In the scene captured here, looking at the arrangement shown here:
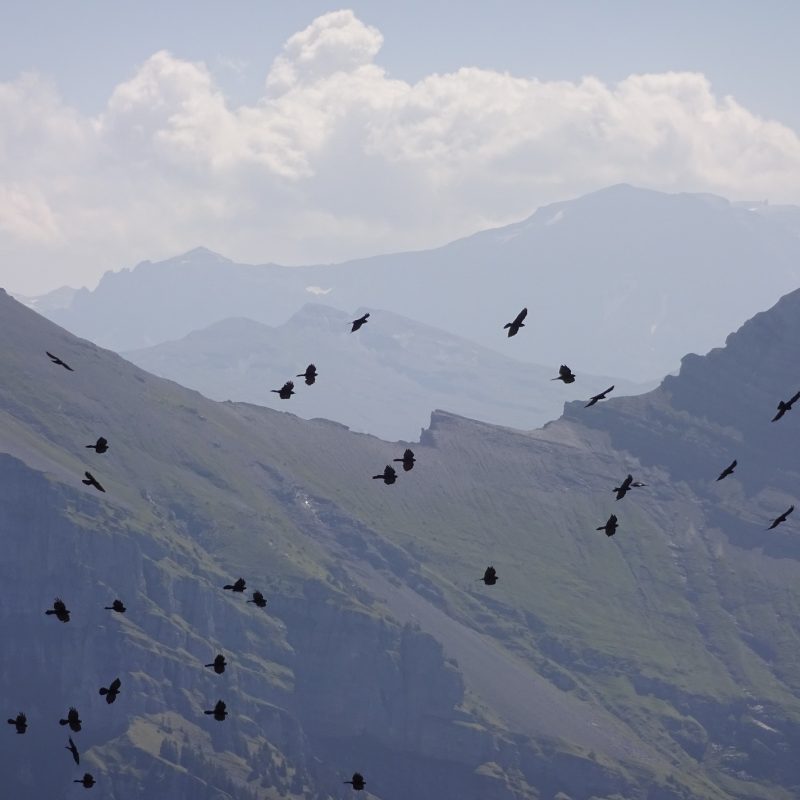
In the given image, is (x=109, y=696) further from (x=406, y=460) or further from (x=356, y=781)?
(x=406, y=460)

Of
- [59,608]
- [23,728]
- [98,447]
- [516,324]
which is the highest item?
[516,324]

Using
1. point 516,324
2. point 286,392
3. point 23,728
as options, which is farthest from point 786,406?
point 23,728

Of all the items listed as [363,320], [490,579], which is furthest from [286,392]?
[490,579]

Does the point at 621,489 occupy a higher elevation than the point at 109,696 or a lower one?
higher

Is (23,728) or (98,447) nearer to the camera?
(98,447)

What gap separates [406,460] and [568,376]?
33.2 ft

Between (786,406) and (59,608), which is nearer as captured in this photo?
(59,608)

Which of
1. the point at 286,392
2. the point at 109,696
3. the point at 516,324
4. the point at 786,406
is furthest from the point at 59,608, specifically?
the point at 786,406

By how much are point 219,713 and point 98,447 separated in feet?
56.0

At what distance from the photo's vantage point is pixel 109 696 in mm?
98625

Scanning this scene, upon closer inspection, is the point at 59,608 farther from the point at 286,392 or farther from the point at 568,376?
the point at 568,376

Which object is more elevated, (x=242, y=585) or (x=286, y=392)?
(x=286, y=392)

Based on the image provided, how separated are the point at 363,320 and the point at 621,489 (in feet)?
55.6

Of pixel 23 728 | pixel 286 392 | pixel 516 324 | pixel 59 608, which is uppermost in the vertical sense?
pixel 516 324
